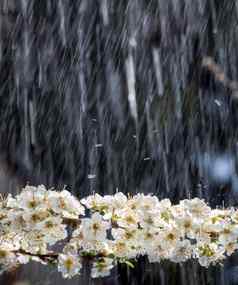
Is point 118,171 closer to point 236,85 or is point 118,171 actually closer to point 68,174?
point 68,174

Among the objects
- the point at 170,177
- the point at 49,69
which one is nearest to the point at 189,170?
the point at 170,177

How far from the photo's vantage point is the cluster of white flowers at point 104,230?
186 cm

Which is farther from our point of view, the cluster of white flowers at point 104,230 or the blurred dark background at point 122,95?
the blurred dark background at point 122,95

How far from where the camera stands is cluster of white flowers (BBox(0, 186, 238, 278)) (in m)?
1.86

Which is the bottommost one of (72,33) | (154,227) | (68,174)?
(154,227)

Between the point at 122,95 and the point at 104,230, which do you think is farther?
the point at 122,95

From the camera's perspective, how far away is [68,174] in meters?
6.05

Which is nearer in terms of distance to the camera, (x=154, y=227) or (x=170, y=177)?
(x=154, y=227)

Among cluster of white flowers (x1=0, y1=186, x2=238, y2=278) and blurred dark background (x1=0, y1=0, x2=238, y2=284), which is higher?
blurred dark background (x1=0, y1=0, x2=238, y2=284)

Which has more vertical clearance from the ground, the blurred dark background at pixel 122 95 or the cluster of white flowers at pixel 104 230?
the blurred dark background at pixel 122 95

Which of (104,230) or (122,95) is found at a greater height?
(122,95)

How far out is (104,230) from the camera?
1890 mm

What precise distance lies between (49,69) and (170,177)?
1546 mm

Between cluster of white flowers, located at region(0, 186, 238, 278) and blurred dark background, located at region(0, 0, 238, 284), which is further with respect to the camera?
blurred dark background, located at region(0, 0, 238, 284)
